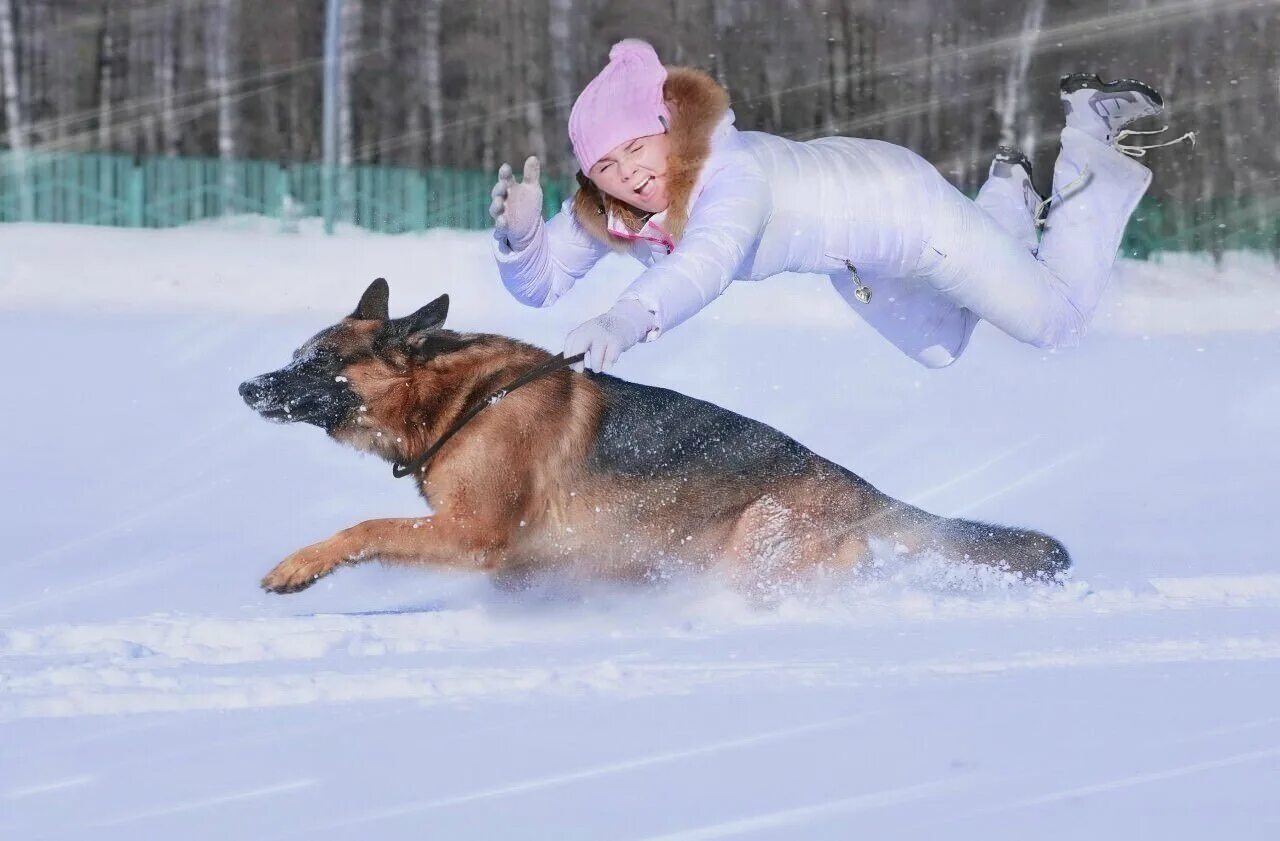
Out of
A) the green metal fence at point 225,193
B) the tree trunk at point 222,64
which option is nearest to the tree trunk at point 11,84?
the green metal fence at point 225,193

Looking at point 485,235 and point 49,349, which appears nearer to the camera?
point 49,349

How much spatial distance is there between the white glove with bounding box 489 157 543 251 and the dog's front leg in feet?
3.15

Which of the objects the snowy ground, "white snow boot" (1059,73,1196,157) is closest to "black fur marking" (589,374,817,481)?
the snowy ground

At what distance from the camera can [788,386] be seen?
8.07 meters

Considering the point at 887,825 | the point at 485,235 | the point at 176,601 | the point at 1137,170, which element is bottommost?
the point at 485,235

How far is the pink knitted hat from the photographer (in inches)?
139

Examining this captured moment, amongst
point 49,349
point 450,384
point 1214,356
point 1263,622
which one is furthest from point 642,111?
point 1214,356

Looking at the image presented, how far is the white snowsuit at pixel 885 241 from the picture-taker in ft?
11.4

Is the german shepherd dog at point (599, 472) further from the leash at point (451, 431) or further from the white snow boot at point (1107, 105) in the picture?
the white snow boot at point (1107, 105)

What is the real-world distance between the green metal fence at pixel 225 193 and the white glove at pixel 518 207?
11.7 metres

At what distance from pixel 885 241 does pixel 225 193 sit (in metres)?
13.2

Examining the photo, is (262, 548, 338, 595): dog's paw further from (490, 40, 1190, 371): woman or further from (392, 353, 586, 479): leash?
(490, 40, 1190, 371): woman

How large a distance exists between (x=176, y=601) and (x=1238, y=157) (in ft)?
61.1

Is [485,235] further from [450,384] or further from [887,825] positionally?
[887,825]
